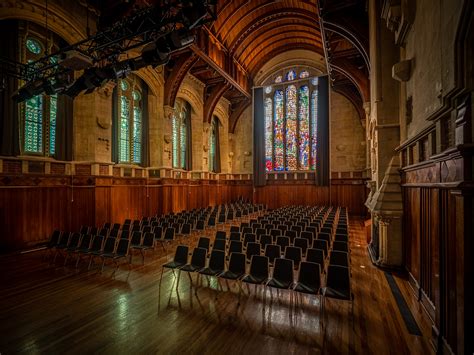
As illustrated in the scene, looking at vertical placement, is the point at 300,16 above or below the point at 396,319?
above

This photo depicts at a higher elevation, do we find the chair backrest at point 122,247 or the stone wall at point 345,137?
the stone wall at point 345,137

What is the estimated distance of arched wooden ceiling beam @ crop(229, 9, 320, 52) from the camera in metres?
14.3

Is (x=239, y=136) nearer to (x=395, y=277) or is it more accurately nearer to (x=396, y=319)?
(x=395, y=277)

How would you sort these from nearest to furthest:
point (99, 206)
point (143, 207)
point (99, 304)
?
point (99, 304) → point (99, 206) → point (143, 207)

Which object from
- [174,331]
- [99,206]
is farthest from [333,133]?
[174,331]

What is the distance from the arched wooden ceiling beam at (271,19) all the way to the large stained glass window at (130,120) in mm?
6763

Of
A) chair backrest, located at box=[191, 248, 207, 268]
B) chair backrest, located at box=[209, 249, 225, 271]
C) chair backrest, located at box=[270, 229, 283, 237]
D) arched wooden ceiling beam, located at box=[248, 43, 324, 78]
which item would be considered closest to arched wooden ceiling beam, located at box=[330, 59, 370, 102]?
arched wooden ceiling beam, located at box=[248, 43, 324, 78]

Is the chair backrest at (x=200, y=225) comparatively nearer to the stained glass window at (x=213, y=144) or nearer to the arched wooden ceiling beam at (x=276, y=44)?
the stained glass window at (x=213, y=144)

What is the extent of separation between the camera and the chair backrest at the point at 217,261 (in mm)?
5051

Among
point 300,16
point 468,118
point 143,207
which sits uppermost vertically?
point 300,16

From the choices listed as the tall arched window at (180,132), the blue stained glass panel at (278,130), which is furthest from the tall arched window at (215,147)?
the blue stained glass panel at (278,130)

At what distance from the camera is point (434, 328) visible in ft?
11.6

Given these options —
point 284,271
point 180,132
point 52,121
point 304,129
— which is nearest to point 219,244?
point 284,271

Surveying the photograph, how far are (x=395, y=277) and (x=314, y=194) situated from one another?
12.9 meters
